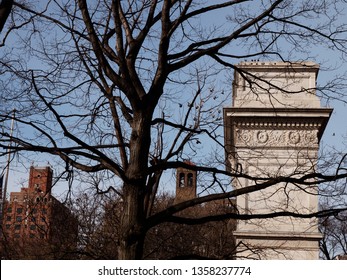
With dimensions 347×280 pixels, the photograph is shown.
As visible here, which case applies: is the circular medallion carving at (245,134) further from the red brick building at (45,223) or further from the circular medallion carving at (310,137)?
the red brick building at (45,223)

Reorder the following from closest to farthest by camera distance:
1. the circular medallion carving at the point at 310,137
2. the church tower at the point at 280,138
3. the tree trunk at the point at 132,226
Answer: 1. the tree trunk at the point at 132,226
2. the church tower at the point at 280,138
3. the circular medallion carving at the point at 310,137

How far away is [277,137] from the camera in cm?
2747

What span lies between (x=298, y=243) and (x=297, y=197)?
172 cm

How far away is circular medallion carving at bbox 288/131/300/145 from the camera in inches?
1075

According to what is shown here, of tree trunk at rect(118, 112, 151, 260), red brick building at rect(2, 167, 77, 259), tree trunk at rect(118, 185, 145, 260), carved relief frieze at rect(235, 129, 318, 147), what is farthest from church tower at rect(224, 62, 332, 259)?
tree trunk at rect(118, 185, 145, 260)

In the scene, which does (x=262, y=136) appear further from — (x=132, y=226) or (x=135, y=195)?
(x=132, y=226)

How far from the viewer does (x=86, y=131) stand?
33.9 ft

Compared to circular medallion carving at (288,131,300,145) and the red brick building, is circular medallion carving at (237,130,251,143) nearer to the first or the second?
circular medallion carving at (288,131,300,145)

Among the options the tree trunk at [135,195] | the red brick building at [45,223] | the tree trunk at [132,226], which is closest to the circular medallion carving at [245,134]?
the red brick building at [45,223]

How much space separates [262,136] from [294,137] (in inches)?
47.5

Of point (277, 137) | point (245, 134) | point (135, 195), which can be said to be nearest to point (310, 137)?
point (277, 137)

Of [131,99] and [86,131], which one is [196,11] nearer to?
[131,99]

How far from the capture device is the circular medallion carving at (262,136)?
89.3 feet
